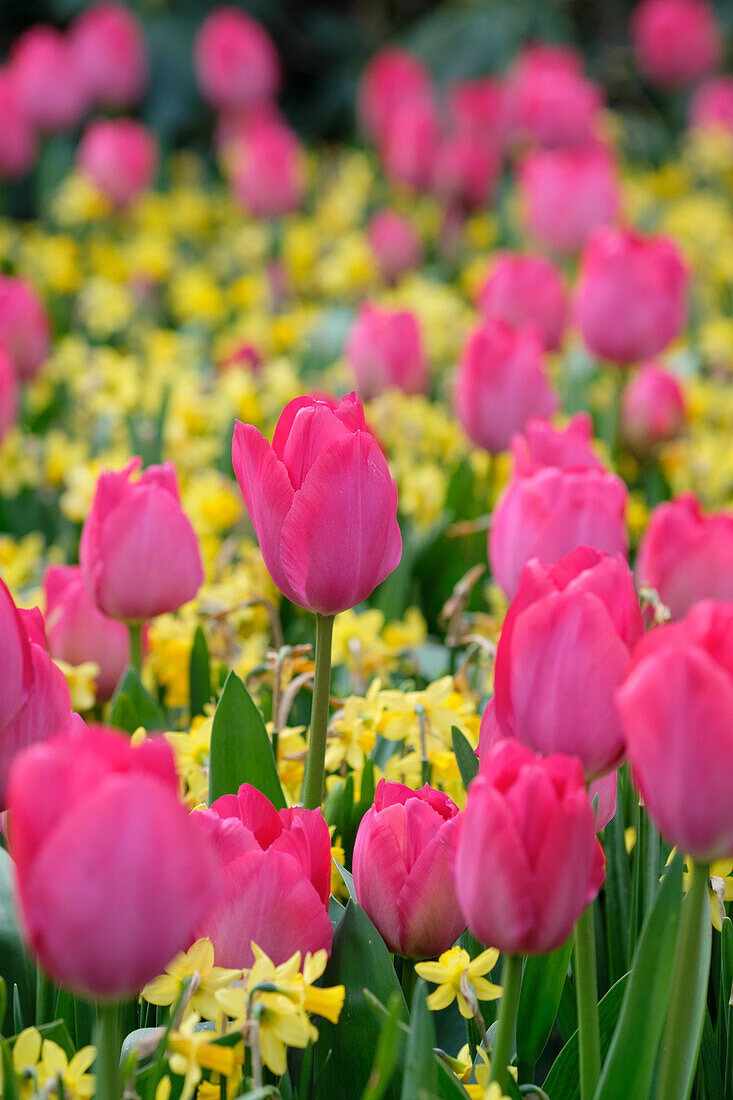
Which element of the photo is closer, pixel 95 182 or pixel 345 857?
pixel 345 857

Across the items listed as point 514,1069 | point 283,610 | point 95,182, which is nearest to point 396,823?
point 514,1069

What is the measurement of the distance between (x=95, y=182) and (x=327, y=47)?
248 cm

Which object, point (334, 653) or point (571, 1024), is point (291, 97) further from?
point (571, 1024)

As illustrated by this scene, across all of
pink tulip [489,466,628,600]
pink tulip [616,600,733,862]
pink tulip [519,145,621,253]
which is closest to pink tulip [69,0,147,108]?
pink tulip [519,145,621,253]

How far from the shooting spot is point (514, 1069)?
618mm

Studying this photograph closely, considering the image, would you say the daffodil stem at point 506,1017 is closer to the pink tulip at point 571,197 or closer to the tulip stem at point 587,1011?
the tulip stem at point 587,1011

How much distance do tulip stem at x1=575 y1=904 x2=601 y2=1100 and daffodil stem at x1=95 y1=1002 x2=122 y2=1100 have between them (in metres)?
0.22

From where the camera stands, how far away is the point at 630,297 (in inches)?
67.4

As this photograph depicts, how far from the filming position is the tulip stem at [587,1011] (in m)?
0.58

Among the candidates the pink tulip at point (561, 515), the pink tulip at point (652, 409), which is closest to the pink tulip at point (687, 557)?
the pink tulip at point (561, 515)

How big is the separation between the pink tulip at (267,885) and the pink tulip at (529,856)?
103mm

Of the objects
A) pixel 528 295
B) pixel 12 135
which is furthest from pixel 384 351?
pixel 12 135

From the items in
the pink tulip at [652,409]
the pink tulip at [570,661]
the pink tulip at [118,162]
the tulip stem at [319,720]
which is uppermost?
the pink tulip at [118,162]

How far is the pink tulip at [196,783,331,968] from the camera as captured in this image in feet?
1.89
